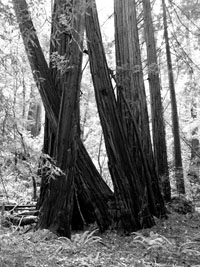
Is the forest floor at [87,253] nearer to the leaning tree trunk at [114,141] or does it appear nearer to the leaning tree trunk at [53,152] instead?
the leaning tree trunk at [53,152]

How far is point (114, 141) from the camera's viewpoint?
6125mm

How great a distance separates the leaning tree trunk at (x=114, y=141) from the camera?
6090 millimetres

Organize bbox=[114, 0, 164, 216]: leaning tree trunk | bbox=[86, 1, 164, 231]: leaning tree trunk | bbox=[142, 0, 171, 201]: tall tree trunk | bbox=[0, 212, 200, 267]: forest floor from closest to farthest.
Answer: bbox=[0, 212, 200, 267]: forest floor
bbox=[86, 1, 164, 231]: leaning tree trunk
bbox=[114, 0, 164, 216]: leaning tree trunk
bbox=[142, 0, 171, 201]: tall tree trunk

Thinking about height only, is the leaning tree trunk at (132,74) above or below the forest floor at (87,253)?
above

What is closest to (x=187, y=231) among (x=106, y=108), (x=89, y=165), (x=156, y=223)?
(x=156, y=223)

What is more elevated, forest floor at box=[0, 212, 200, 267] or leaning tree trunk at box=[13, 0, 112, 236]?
leaning tree trunk at box=[13, 0, 112, 236]

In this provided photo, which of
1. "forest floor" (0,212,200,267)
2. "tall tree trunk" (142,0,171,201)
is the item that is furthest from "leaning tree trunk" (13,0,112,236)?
"tall tree trunk" (142,0,171,201)

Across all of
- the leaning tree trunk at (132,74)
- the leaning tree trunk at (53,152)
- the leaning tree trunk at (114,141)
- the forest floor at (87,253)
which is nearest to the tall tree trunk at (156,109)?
the leaning tree trunk at (132,74)

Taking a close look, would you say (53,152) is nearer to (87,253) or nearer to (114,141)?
(114,141)

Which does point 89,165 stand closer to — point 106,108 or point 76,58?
point 106,108

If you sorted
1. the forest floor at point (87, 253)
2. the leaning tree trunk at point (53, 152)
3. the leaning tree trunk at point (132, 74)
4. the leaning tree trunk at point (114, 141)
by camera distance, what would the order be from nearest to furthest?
1. the forest floor at point (87, 253)
2. the leaning tree trunk at point (53, 152)
3. the leaning tree trunk at point (114, 141)
4. the leaning tree trunk at point (132, 74)

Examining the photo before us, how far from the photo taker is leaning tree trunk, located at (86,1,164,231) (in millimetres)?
6090

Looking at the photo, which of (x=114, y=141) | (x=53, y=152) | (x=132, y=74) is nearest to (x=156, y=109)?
(x=132, y=74)

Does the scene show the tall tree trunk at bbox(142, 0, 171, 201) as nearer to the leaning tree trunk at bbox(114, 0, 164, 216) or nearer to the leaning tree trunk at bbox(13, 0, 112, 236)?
the leaning tree trunk at bbox(114, 0, 164, 216)
